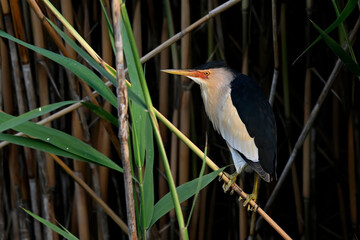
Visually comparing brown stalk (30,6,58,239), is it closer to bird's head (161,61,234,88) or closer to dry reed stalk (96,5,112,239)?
dry reed stalk (96,5,112,239)

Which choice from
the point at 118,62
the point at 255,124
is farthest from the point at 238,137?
the point at 118,62

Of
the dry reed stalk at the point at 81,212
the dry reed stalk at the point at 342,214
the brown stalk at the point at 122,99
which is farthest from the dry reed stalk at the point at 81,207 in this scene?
the dry reed stalk at the point at 342,214

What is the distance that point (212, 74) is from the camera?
59.3 inches

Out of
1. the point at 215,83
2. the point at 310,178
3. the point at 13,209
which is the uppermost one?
the point at 215,83

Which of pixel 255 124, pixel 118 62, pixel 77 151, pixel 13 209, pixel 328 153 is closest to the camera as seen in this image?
pixel 118 62

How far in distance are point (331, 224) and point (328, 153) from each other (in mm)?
311

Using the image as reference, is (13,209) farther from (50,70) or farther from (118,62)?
(118,62)

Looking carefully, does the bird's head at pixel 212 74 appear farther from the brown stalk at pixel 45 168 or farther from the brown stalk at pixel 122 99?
the brown stalk at pixel 122 99

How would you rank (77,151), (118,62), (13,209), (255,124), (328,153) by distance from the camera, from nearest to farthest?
(118,62), (77,151), (255,124), (13,209), (328,153)

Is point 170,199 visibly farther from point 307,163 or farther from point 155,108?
point 307,163

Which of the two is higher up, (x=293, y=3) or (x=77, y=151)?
(x=293, y=3)

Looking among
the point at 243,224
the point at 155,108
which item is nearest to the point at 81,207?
the point at 155,108

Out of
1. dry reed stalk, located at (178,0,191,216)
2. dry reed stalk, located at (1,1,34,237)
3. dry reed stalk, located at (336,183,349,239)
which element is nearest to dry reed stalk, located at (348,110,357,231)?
dry reed stalk, located at (336,183,349,239)

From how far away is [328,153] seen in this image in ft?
6.54
